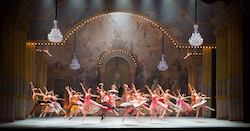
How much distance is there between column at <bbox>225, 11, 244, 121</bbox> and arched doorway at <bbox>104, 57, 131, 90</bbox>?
15932 mm

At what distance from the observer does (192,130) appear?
1082 cm

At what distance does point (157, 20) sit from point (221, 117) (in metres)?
6.88

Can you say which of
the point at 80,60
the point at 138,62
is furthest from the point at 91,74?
the point at 138,62

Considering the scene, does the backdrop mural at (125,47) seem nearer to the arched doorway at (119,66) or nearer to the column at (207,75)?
the arched doorway at (119,66)

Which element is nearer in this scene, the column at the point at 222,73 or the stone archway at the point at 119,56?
the column at the point at 222,73

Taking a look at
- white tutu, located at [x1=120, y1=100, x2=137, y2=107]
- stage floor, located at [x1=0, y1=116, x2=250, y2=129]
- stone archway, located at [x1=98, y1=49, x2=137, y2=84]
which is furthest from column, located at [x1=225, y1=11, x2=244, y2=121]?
stone archway, located at [x1=98, y1=49, x2=137, y2=84]

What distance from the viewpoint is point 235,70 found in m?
16.5

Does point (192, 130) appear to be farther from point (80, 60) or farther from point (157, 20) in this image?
point (80, 60)

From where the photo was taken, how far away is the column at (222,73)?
60.2ft

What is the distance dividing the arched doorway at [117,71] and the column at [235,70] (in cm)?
1593

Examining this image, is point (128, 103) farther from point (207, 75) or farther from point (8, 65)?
point (207, 75)

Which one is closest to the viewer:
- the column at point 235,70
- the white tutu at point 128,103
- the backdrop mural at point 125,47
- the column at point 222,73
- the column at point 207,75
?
the white tutu at point 128,103

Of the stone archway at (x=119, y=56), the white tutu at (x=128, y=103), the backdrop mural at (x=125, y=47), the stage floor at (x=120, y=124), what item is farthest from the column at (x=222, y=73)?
the stone archway at (x=119, y=56)

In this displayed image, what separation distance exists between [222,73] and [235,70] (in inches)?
87.7
